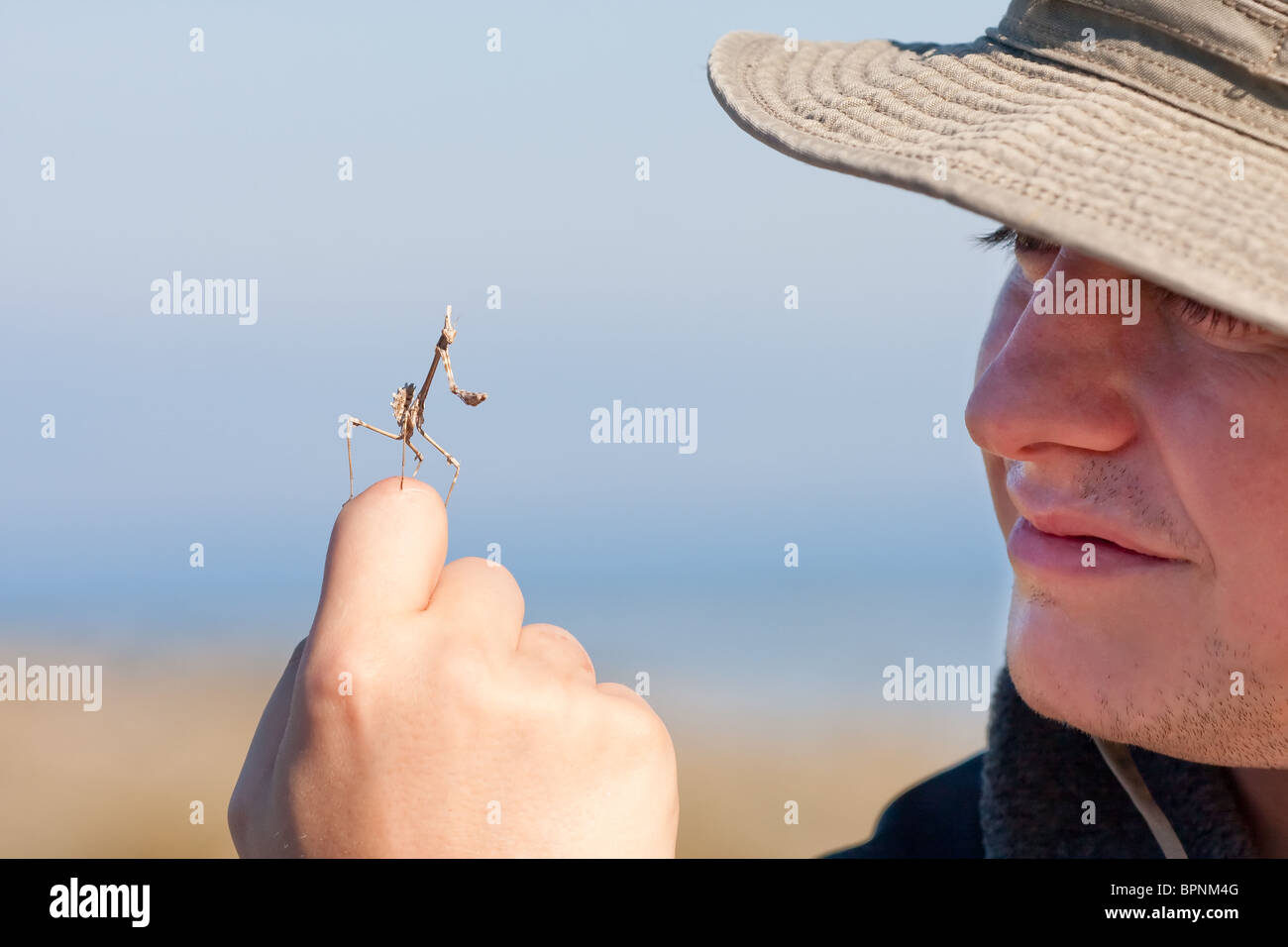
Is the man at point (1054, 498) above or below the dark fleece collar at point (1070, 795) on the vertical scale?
above

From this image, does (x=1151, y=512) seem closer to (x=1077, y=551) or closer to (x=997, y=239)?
(x=1077, y=551)

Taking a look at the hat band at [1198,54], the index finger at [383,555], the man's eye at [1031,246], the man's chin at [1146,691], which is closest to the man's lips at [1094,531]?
the man's chin at [1146,691]

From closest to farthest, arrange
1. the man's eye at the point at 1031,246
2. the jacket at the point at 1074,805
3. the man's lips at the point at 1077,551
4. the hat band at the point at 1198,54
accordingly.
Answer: the hat band at the point at 1198,54, the man's lips at the point at 1077,551, the man's eye at the point at 1031,246, the jacket at the point at 1074,805

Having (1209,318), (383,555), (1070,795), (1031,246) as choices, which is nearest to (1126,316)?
(1209,318)

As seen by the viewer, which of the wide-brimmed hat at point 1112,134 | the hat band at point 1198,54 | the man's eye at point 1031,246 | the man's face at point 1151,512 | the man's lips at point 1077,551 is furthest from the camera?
the man's eye at point 1031,246

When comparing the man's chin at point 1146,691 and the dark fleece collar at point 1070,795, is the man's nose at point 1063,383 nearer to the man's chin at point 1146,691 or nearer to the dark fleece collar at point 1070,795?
the man's chin at point 1146,691
